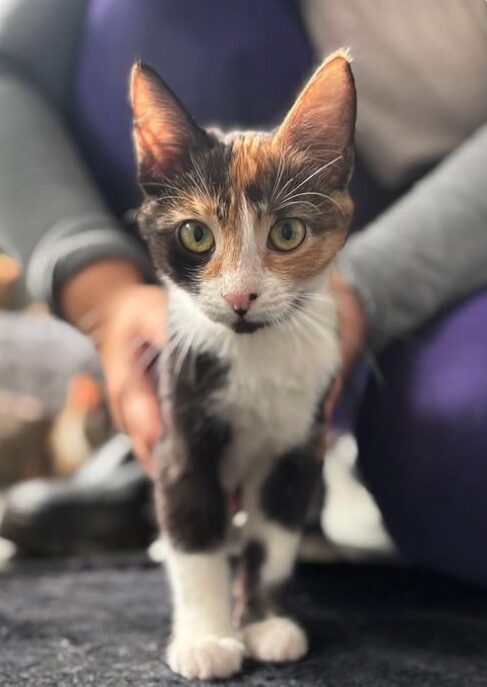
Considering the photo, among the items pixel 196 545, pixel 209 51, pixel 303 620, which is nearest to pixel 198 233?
pixel 209 51

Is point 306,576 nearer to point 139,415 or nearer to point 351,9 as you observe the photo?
point 139,415

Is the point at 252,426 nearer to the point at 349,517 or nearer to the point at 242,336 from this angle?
the point at 242,336

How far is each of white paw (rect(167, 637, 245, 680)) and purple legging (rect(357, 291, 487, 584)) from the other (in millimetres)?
201

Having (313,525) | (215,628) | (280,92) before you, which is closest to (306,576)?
(313,525)

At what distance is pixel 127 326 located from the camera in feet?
2.01

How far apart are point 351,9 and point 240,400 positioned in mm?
253

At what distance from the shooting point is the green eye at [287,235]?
0.43m

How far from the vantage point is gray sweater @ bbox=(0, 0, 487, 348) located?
546mm

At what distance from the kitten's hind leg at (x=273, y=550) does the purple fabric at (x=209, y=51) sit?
0.24 m

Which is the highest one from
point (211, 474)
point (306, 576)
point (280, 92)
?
point (280, 92)

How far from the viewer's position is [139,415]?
1.99 feet

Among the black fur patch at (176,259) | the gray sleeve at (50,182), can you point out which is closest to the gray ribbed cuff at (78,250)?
the gray sleeve at (50,182)

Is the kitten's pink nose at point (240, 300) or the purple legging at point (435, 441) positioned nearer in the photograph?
the kitten's pink nose at point (240, 300)

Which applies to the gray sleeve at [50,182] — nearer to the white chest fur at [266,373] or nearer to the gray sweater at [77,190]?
the gray sweater at [77,190]
